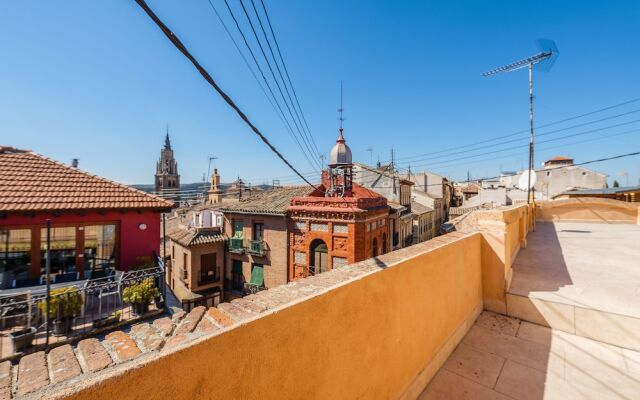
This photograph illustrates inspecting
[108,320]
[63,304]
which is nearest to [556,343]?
[108,320]

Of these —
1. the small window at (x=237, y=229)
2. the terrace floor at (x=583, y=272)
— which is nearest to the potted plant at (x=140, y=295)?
the terrace floor at (x=583, y=272)

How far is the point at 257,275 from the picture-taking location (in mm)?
18562

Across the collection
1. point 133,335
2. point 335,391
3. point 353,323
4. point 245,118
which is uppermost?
point 245,118

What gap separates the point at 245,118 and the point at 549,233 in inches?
436

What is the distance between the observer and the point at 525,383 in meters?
2.80

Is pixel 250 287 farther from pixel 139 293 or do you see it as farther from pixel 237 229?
pixel 139 293

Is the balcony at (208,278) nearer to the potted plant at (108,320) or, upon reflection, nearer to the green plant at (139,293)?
the green plant at (139,293)

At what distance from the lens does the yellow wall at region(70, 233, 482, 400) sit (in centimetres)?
107

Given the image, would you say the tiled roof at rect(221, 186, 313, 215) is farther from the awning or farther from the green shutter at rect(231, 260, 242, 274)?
the awning

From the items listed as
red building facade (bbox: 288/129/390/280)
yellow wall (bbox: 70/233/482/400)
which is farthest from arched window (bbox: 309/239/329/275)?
yellow wall (bbox: 70/233/482/400)

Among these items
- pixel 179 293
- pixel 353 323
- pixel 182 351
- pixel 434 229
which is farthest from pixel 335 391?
pixel 434 229

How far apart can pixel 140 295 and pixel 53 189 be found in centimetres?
453

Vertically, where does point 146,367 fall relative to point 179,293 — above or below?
above

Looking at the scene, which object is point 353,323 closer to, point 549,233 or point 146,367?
point 146,367
